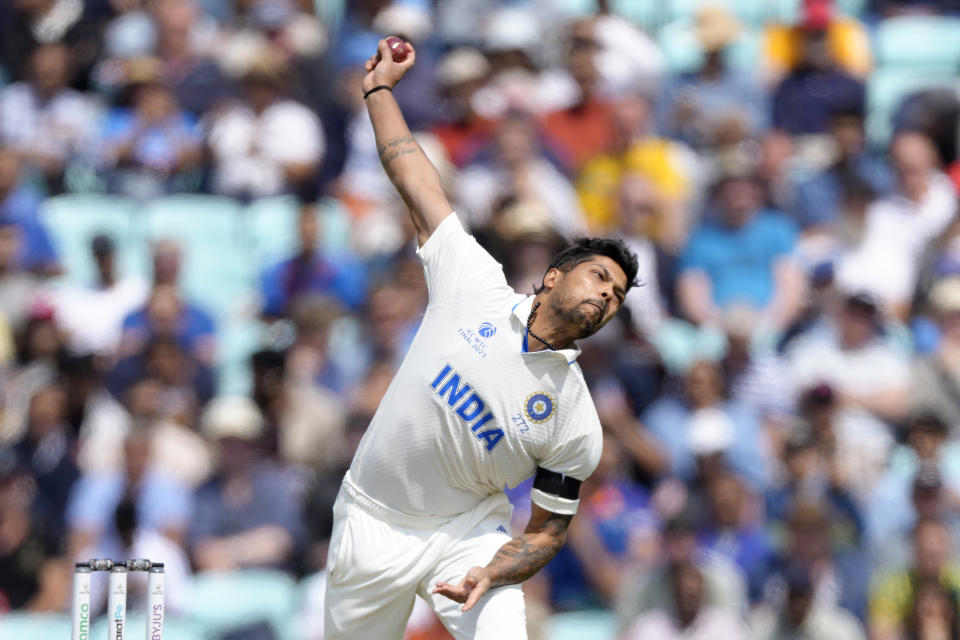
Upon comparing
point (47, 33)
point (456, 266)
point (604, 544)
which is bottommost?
point (604, 544)

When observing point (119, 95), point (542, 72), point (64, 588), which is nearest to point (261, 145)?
point (119, 95)

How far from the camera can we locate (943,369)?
977 cm

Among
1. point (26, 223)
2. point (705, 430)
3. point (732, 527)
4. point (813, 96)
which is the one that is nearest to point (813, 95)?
point (813, 96)

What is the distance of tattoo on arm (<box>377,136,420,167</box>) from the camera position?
18.0ft

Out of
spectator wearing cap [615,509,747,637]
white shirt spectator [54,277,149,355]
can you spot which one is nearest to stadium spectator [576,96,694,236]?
spectator wearing cap [615,509,747,637]

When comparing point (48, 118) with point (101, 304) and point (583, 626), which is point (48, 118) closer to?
point (101, 304)

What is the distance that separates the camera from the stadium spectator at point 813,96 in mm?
11555

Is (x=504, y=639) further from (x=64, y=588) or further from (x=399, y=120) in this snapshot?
(x=64, y=588)

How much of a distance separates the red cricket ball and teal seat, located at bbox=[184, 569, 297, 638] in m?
3.77

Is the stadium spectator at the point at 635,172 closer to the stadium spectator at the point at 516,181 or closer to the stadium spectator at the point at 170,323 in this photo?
the stadium spectator at the point at 516,181

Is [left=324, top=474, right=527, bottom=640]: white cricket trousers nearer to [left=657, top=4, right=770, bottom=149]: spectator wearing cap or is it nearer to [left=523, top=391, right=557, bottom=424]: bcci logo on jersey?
[left=523, top=391, right=557, bottom=424]: bcci logo on jersey

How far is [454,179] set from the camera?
416 inches

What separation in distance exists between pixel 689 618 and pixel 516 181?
143 inches

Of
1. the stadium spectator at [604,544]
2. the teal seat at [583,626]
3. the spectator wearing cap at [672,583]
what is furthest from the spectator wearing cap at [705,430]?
the teal seat at [583,626]
